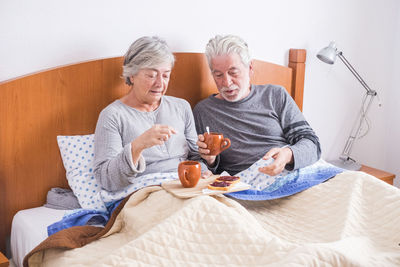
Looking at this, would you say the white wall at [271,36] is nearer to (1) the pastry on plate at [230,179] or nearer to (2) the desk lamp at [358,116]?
(2) the desk lamp at [358,116]


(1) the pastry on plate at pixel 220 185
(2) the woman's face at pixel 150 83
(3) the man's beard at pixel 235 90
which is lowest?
(1) the pastry on plate at pixel 220 185

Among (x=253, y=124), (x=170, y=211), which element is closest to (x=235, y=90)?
(x=253, y=124)

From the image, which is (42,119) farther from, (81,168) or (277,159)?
(277,159)

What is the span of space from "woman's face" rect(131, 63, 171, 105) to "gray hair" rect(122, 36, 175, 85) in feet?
0.07

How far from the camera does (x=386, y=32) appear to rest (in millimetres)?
2959

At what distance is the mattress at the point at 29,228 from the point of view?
5.14 ft

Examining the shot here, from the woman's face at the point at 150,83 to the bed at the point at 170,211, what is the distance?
180mm

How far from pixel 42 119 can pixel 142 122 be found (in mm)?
400

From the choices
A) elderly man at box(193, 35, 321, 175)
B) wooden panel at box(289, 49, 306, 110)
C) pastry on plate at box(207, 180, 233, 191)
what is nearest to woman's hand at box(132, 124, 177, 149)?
pastry on plate at box(207, 180, 233, 191)

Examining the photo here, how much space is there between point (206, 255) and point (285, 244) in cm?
22

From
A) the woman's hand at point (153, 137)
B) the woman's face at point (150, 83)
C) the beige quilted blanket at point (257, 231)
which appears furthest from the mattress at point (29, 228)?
the woman's face at point (150, 83)

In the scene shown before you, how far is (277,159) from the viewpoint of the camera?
1.77 meters

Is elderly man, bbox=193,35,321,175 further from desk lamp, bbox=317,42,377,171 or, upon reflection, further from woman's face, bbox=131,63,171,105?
desk lamp, bbox=317,42,377,171

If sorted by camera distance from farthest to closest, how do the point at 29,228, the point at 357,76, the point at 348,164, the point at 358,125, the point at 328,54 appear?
1. the point at 358,125
2. the point at 357,76
3. the point at 348,164
4. the point at 328,54
5. the point at 29,228
